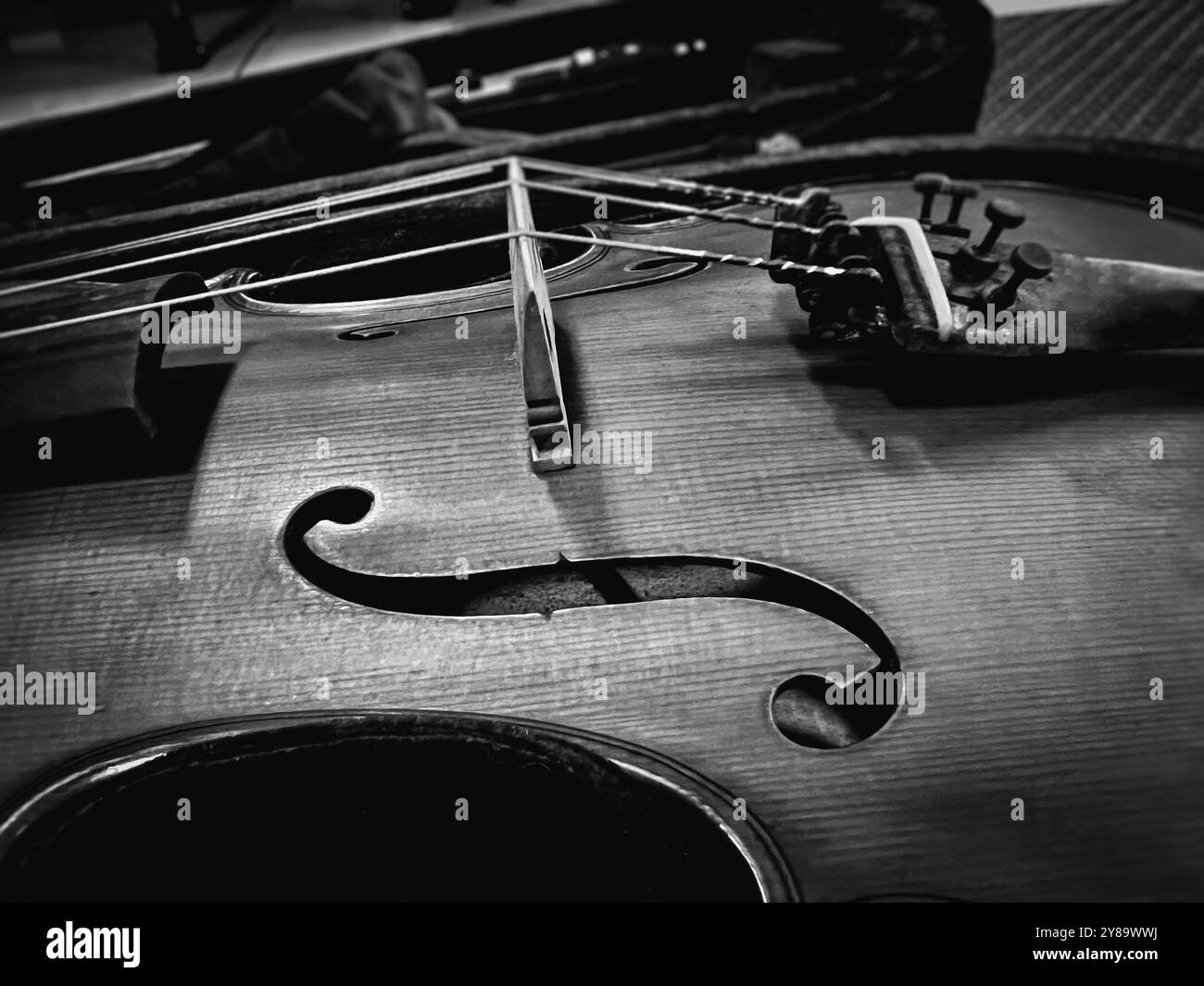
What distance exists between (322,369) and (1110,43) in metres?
3.22

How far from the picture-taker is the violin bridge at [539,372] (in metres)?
0.83

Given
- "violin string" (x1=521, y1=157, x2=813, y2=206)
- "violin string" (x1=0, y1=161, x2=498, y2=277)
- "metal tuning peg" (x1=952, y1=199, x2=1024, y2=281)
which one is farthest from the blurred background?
"metal tuning peg" (x1=952, y1=199, x2=1024, y2=281)

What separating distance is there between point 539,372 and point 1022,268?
1.74 ft

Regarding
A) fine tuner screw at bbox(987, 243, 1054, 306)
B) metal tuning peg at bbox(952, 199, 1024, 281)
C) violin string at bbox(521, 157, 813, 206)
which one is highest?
violin string at bbox(521, 157, 813, 206)

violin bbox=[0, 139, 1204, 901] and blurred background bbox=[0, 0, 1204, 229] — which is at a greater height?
blurred background bbox=[0, 0, 1204, 229]

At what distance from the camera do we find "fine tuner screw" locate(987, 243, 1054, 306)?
860 millimetres

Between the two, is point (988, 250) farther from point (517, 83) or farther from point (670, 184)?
point (517, 83)

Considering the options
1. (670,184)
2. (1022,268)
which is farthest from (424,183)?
(1022,268)

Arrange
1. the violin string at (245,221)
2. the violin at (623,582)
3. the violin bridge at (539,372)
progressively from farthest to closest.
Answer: the violin string at (245,221) → the violin bridge at (539,372) → the violin at (623,582)

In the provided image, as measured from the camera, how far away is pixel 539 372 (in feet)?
2.78

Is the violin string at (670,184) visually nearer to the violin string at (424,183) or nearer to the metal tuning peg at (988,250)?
the violin string at (424,183)

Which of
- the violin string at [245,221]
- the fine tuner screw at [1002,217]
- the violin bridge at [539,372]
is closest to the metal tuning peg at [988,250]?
the fine tuner screw at [1002,217]

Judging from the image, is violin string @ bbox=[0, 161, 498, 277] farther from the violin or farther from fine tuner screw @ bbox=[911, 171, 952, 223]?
fine tuner screw @ bbox=[911, 171, 952, 223]

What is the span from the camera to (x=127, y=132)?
2068mm
